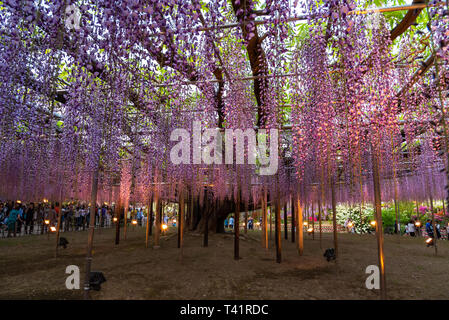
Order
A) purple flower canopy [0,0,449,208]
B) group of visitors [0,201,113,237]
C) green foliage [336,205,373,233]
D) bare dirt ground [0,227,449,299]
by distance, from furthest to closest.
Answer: green foliage [336,205,373,233] < group of visitors [0,201,113,237] < bare dirt ground [0,227,449,299] < purple flower canopy [0,0,449,208]

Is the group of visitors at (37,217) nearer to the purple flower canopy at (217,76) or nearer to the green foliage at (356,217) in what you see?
the purple flower canopy at (217,76)

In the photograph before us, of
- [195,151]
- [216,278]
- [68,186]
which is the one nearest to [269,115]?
[195,151]

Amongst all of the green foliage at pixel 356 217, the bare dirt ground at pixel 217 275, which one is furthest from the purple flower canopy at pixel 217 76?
the green foliage at pixel 356 217

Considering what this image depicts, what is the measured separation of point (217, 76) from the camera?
240 inches

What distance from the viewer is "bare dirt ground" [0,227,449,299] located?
4.44 metres

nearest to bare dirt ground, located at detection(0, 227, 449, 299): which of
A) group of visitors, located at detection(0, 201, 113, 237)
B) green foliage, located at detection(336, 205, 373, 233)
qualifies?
group of visitors, located at detection(0, 201, 113, 237)

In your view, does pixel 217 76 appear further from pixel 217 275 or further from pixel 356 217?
pixel 356 217

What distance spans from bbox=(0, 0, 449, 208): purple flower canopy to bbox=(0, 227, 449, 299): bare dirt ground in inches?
86.5

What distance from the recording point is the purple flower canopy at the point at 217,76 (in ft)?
12.0

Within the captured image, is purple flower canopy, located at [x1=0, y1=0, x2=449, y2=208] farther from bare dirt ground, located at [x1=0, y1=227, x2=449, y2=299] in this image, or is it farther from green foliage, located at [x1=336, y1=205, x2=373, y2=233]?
green foliage, located at [x1=336, y1=205, x2=373, y2=233]

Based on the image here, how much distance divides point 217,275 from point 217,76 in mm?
4643

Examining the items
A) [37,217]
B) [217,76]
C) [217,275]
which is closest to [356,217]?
[217,275]

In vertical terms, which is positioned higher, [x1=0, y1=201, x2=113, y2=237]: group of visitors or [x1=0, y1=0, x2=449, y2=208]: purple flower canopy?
[x1=0, y1=0, x2=449, y2=208]: purple flower canopy
